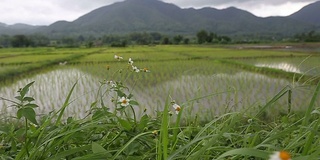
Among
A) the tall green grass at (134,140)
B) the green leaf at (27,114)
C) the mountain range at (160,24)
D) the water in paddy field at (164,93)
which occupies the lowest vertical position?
the water in paddy field at (164,93)

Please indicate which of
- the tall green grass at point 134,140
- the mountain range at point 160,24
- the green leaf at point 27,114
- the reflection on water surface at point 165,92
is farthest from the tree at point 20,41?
the mountain range at point 160,24

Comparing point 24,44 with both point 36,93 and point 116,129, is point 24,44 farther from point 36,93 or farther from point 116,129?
point 116,129

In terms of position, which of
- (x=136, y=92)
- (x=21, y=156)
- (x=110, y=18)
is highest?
(x=110, y=18)

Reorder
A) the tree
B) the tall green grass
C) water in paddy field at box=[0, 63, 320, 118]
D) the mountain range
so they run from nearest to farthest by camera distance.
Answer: the tall green grass
water in paddy field at box=[0, 63, 320, 118]
the tree
the mountain range

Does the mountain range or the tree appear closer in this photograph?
the tree

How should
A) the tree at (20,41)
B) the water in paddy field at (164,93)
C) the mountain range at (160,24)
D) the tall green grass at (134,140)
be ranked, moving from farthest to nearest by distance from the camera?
the mountain range at (160,24)
the tree at (20,41)
the water in paddy field at (164,93)
the tall green grass at (134,140)

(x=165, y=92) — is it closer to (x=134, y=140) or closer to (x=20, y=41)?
(x=134, y=140)

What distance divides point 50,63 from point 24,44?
3145 cm

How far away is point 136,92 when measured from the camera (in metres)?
6.83

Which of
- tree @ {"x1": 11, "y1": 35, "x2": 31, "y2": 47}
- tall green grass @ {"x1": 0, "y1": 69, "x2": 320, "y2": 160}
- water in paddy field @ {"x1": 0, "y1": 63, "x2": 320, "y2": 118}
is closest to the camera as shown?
tall green grass @ {"x1": 0, "y1": 69, "x2": 320, "y2": 160}

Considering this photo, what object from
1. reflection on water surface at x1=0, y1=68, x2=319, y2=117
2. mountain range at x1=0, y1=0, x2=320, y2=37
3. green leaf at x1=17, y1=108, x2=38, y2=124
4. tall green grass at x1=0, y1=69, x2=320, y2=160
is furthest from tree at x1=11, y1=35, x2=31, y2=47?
mountain range at x1=0, y1=0, x2=320, y2=37

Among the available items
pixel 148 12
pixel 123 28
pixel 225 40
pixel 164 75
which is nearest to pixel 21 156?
pixel 164 75

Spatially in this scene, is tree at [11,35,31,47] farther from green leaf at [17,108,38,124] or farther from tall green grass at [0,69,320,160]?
green leaf at [17,108,38,124]

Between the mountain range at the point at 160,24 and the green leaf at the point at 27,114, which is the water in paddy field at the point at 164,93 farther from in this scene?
the mountain range at the point at 160,24
